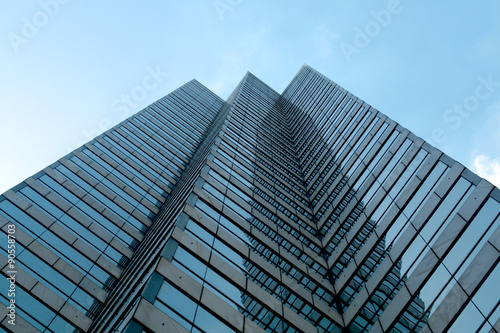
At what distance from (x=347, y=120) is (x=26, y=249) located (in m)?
25.8

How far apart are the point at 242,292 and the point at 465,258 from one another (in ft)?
28.3

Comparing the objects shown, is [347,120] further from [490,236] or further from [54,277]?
[54,277]

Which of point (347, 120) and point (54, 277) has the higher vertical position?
point (347, 120)

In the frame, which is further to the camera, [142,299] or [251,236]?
[251,236]

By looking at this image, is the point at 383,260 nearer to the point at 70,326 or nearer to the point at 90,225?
the point at 70,326

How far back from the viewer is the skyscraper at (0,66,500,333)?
13.1 metres

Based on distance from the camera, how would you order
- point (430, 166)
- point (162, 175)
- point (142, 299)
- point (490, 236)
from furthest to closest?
1. point (162, 175)
2. point (430, 166)
3. point (490, 236)
4. point (142, 299)

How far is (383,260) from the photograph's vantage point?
56.8ft

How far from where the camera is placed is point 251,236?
65.1 ft

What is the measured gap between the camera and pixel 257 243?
1981cm

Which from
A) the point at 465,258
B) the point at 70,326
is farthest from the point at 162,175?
the point at 465,258

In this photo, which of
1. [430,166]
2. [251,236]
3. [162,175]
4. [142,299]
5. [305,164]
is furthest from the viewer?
[305,164]

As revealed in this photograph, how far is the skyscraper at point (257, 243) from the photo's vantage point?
13.1 metres

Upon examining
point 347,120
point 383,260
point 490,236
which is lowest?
point 383,260
